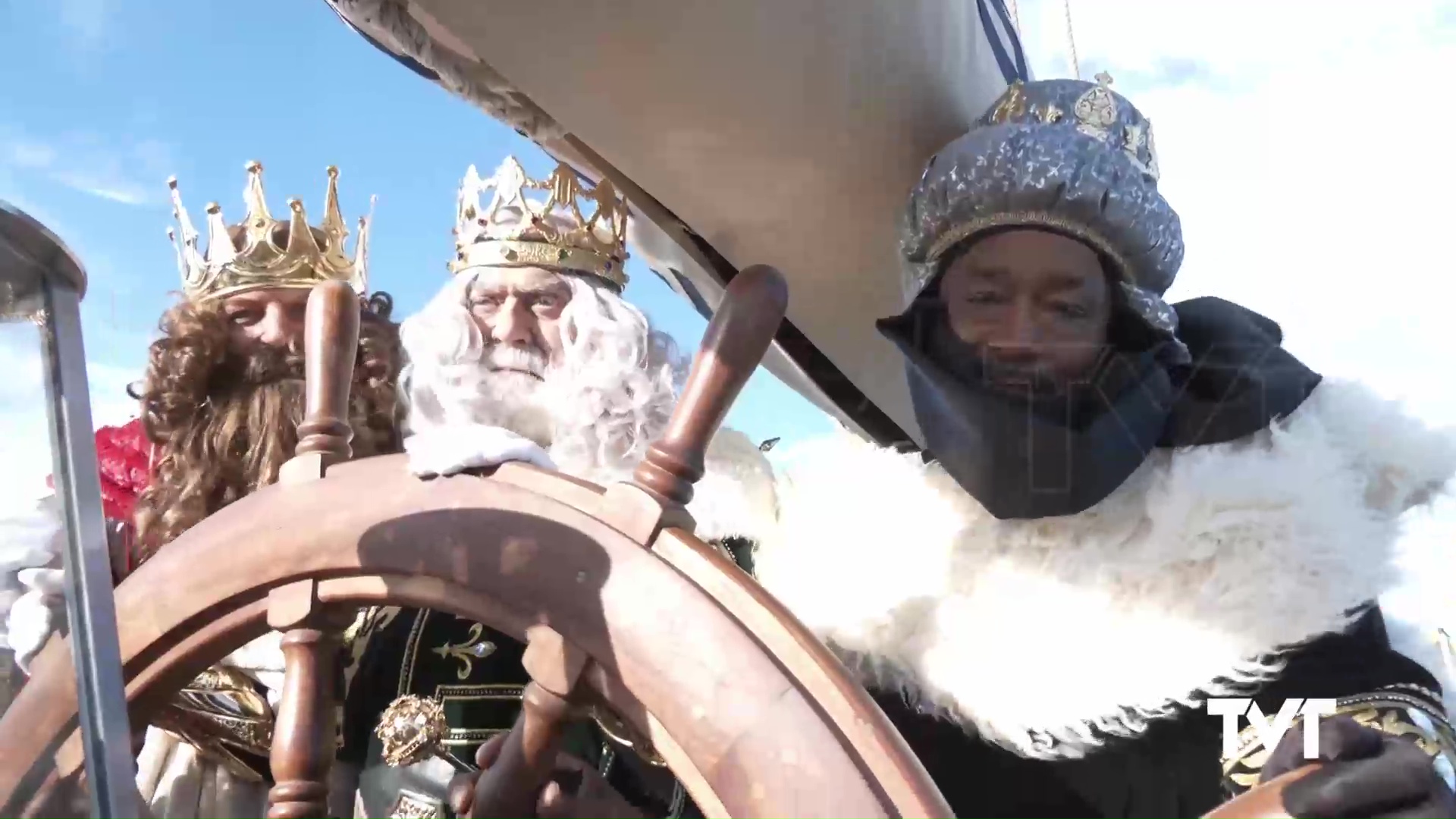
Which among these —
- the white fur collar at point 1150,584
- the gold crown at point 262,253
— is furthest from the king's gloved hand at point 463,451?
the gold crown at point 262,253

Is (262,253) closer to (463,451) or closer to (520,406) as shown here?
(520,406)

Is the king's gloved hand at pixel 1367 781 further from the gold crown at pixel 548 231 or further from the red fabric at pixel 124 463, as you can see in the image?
the red fabric at pixel 124 463

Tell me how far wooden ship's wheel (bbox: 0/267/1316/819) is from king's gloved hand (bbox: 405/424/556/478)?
0.01 m

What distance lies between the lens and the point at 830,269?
45.4 inches

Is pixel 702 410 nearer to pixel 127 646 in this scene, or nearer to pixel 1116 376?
pixel 127 646

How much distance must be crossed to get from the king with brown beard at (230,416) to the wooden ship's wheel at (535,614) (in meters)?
0.48

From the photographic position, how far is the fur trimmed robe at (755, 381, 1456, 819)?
0.91 m

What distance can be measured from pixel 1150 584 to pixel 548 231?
41.5 inches

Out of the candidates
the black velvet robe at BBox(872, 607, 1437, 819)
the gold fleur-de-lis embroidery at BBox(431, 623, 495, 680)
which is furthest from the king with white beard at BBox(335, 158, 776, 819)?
the black velvet robe at BBox(872, 607, 1437, 819)

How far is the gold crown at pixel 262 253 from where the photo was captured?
1.59m

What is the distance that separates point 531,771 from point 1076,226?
723 mm

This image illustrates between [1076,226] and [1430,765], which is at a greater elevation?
[1076,226]

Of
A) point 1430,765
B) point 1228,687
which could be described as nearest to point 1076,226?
point 1228,687

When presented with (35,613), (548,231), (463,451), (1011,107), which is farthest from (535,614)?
(548,231)
